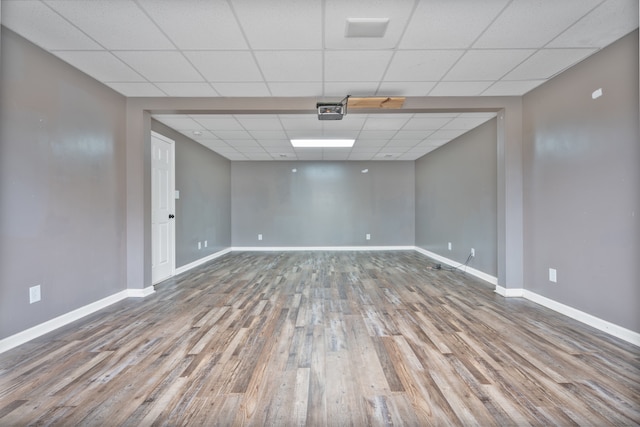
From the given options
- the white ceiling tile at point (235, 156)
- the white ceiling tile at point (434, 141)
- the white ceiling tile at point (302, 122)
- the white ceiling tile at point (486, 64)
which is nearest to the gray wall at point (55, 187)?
the white ceiling tile at point (302, 122)

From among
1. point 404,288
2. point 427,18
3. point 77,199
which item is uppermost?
point 427,18

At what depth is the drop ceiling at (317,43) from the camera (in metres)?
1.88

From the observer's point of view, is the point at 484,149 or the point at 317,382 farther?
the point at 484,149

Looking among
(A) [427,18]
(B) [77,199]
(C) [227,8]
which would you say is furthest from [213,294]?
(A) [427,18]

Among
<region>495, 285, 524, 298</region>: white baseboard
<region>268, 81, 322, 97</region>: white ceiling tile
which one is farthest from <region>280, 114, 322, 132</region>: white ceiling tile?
<region>495, 285, 524, 298</region>: white baseboard

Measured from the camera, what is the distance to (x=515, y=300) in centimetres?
315

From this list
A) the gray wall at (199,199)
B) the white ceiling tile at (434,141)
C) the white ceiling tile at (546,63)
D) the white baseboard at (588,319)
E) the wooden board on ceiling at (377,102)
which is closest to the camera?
the white baseboard at (588,319)

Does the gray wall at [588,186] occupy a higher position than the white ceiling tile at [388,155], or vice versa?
the white ceiling tile at [388,155]

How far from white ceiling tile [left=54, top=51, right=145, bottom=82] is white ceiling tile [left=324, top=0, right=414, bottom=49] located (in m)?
1.94

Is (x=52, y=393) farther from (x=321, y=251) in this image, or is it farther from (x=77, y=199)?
(x=321, y=251)

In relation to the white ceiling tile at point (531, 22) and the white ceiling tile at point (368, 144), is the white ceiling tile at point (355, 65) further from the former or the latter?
the white ceiling tile at point (368, 144)

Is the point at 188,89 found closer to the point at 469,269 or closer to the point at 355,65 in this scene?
the point at 355,65

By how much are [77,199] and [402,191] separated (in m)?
6.50

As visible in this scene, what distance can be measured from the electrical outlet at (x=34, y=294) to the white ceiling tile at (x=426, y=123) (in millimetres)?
4433
